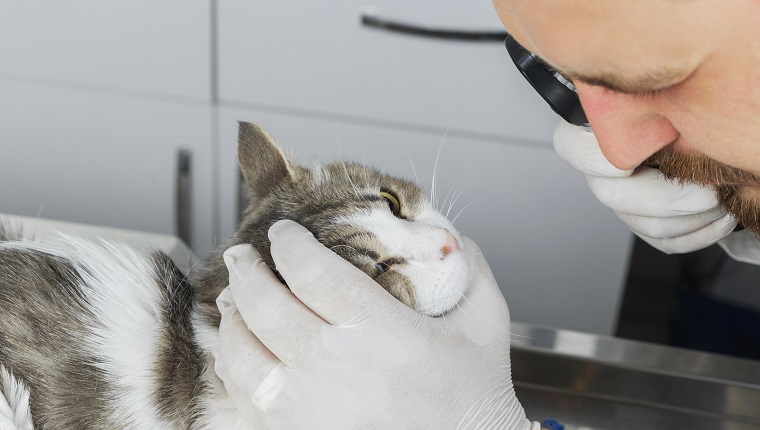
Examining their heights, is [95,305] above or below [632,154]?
below

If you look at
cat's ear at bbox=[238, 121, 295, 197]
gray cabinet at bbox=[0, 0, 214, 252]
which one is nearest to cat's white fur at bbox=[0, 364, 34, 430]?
cat's ear at bbox=[238, 121, 295, 197]

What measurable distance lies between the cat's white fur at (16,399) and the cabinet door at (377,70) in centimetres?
84

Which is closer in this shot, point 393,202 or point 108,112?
point 393,202

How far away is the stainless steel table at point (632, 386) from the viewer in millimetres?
990

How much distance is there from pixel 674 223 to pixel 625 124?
1.21ft

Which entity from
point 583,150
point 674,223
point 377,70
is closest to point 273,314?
point 583,150

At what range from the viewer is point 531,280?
157cm

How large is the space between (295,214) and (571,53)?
0.36 m

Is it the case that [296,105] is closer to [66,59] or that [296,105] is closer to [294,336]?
[66,59]

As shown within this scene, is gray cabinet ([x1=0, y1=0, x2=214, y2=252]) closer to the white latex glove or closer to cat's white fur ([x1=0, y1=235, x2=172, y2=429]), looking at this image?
cat's white fur ([x1=0, y1=235, x2=172, y2=429])

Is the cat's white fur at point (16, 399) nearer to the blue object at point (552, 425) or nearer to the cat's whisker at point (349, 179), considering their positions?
the cat's whisker at point (349, 179)

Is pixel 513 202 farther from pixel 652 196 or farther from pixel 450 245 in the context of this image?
pixel 450 245

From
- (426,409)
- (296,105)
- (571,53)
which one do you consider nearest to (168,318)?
(426,409)

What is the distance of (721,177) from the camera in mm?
732
